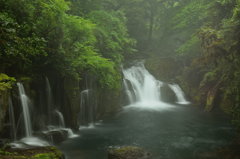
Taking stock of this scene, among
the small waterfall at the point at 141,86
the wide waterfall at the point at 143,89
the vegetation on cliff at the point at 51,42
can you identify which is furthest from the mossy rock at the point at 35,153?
the small waterfall at the point at 141,86

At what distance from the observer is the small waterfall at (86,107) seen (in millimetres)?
15219

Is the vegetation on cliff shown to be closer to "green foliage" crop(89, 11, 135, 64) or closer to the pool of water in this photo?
"green foliage" crop(89, 11, 135, 64)

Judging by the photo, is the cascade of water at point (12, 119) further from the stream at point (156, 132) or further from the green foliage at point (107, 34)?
the green foliage at point (107, 34)

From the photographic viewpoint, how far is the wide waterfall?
2231 cm

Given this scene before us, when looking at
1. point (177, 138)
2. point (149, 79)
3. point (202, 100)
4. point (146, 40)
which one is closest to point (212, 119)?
point (202, 100)

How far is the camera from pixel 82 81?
1562 cm

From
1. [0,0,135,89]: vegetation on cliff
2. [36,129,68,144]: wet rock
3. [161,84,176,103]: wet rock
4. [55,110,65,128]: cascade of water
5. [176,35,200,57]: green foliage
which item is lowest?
[36,129,68,144]: wet rock

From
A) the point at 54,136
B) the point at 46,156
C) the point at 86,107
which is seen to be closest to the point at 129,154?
the point at 46,156

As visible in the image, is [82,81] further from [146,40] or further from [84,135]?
[146,40]

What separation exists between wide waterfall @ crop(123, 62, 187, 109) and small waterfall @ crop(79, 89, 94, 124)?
6796 mm

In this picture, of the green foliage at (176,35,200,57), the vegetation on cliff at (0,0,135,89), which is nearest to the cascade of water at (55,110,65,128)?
the vegetation on cliff at (0,0,135,89)

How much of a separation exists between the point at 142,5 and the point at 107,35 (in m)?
17.9

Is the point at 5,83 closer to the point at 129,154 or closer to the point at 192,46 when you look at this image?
the point at 129,154

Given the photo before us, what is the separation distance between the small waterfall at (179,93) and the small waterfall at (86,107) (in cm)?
1079
